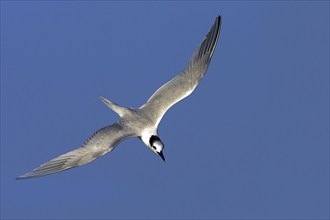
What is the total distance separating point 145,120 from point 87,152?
161 centimetres

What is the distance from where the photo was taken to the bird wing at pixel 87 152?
1164 cm

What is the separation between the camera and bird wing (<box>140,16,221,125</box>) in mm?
13445

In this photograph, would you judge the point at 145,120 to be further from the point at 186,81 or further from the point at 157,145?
the point at 186,81

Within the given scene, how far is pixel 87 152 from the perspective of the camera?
1201 centimetres

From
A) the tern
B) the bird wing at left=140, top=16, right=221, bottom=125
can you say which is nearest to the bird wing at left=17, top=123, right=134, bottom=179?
the tern

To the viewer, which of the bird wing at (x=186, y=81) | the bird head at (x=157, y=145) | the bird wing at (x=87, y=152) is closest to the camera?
the bird wing at (x=87, y=152)

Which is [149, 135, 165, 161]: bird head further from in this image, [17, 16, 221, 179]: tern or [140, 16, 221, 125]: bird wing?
[140, 16, 221, 125]: bird wing

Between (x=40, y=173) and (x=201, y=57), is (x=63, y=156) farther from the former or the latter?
(x=201, y=57)

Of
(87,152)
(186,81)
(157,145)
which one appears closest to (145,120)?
(157,145)

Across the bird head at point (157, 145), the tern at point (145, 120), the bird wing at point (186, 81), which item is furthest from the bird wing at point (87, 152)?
the bird wing at point (186, 81)

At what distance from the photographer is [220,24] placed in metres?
13.4

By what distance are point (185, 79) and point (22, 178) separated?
4.28 m

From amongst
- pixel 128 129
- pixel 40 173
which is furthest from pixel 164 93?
pixel 40 173

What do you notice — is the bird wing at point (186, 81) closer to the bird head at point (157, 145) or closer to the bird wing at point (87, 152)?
the bird head at point (157, 145)
